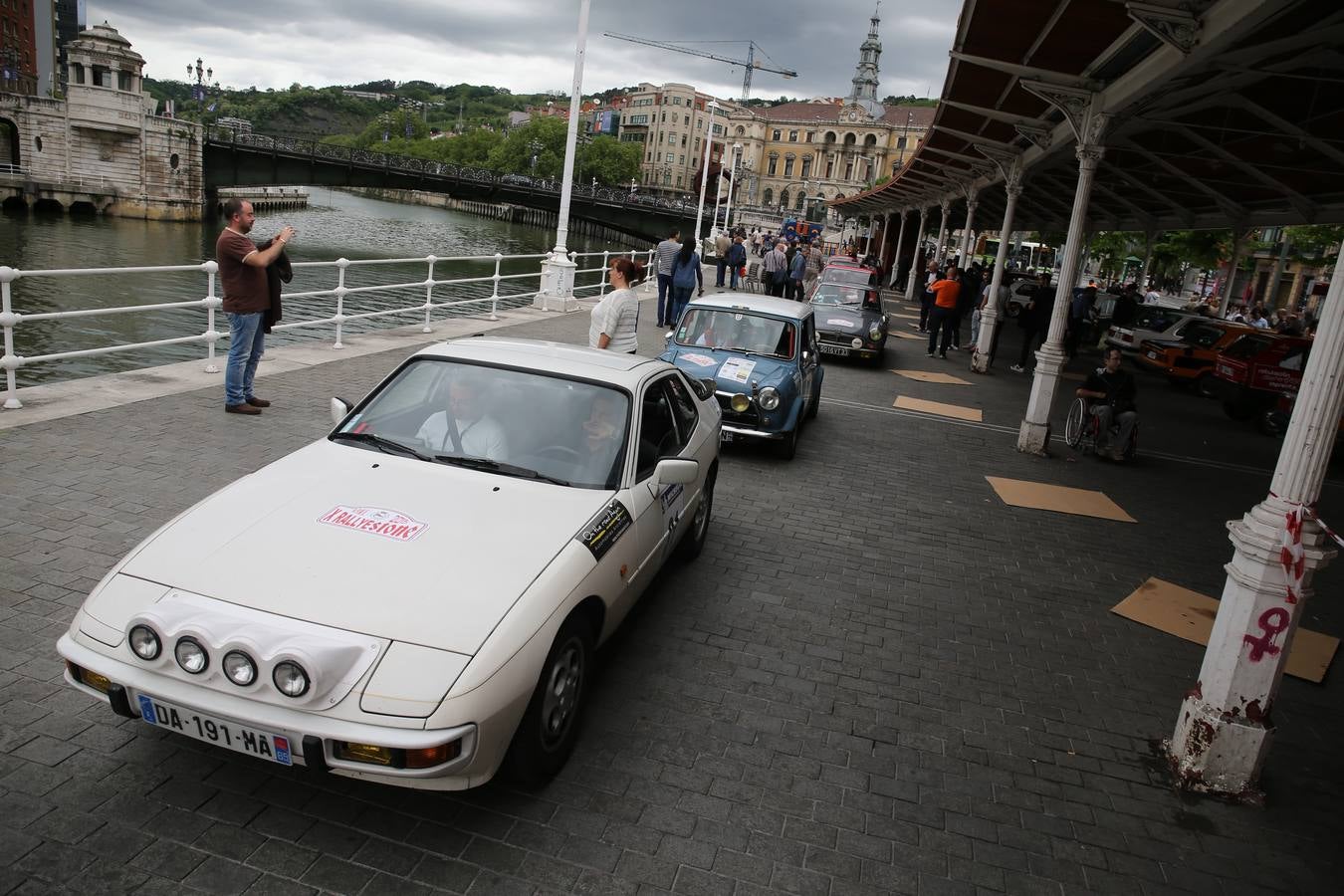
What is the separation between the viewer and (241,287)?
8.19m

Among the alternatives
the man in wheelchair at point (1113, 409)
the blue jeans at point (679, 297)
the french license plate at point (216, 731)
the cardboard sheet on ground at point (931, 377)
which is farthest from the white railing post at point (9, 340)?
the cardboard sheet on ground at point (931, 377)

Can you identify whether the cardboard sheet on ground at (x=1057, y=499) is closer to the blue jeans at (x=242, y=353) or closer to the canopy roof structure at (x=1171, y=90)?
the canopy roof structure at (x=1171, y=90)

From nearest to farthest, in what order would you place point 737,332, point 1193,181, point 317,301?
1. point 737,332
2. point 1193,181
3. point 317,301

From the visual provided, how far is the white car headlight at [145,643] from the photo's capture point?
3143 millimetres

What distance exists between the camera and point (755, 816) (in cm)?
373

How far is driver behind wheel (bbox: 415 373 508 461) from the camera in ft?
15.0

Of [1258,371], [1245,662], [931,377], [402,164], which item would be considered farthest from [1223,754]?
[402,164]

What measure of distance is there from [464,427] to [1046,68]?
1035cm

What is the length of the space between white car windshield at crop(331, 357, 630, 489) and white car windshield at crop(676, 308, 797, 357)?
18.2ft

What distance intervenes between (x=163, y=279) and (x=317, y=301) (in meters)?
6.89

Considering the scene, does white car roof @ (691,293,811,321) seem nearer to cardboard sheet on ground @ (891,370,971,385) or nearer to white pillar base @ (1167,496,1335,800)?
white pillar base @ (1167,496,1335,800)

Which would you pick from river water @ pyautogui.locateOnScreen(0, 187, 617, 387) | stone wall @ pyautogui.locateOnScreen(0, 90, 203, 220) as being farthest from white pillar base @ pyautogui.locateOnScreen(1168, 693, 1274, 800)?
stone wall @ pyautogui.locateOnScreen(0, 90, 203, 220)

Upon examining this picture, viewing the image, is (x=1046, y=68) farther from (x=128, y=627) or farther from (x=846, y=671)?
(x=128, y=627)

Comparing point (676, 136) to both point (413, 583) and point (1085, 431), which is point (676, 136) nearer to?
point (1085, 431)
